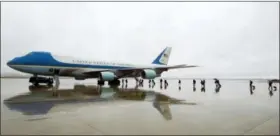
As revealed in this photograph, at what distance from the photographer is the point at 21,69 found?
22625mm

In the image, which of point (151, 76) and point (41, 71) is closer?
point (41, 71)

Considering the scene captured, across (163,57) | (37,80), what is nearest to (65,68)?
(37,80)

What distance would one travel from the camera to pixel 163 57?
121 feet

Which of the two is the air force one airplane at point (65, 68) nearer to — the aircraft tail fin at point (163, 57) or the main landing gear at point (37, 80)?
the main landing gear at point (37, 80)

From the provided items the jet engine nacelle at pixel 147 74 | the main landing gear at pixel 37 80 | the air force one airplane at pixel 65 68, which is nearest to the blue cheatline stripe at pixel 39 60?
the air force one airplane at pixel 65 68

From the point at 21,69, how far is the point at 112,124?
805 inches

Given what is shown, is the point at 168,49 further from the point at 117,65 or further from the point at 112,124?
the point at 112,124

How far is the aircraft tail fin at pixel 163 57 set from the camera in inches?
1442

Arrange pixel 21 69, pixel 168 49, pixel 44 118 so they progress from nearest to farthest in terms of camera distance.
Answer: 1. pixel 44 118
2. pixel 21 69
3. pixel 168 49

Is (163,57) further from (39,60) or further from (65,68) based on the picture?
(39,60)

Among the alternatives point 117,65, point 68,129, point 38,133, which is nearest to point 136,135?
point 68,129

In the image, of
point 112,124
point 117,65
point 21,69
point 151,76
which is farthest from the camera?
point 117,65

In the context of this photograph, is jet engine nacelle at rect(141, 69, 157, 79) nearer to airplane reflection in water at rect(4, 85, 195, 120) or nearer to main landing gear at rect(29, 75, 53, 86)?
airplane reflection in water at rect(4, 85, 195, 120)

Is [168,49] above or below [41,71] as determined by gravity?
above
